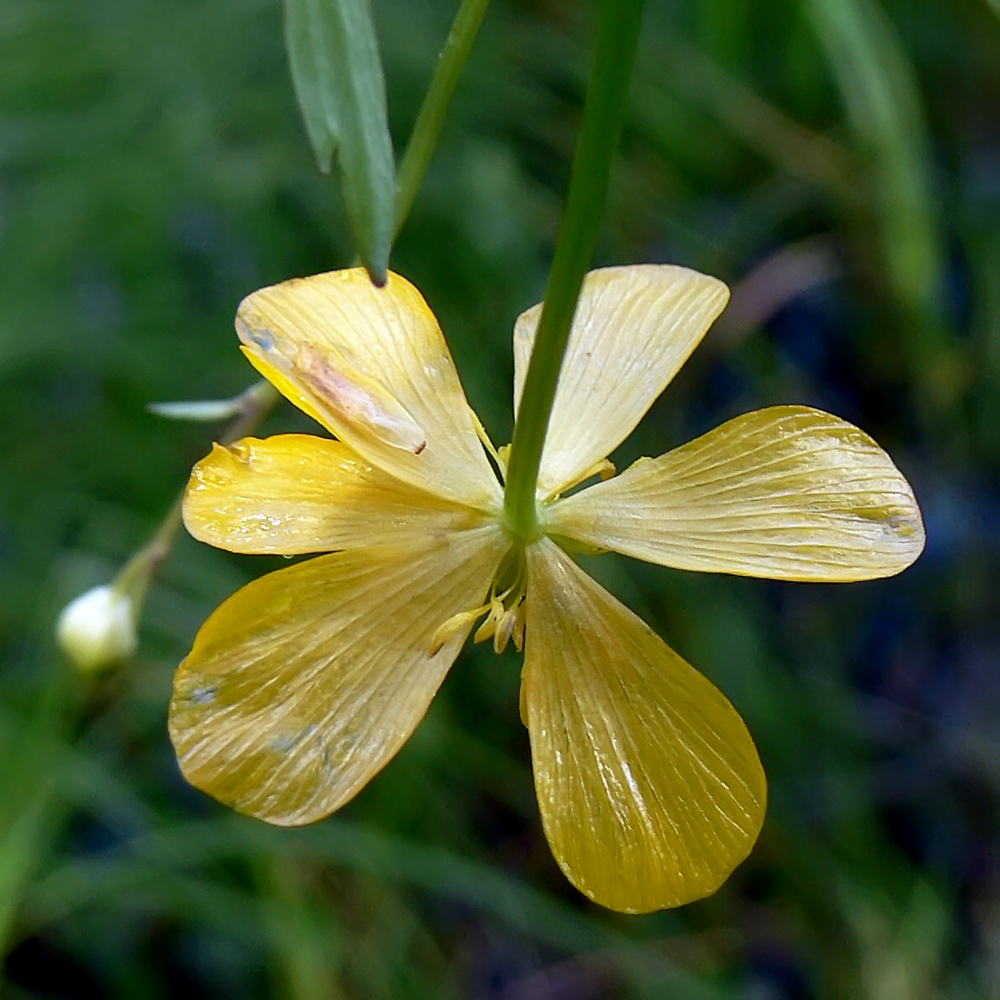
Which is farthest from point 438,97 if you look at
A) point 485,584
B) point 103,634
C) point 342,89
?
point 103,634

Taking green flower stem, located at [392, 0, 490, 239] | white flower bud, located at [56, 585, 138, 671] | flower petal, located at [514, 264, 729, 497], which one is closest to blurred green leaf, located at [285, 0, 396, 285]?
green flower stem, located at [392, 0, 490, 239]

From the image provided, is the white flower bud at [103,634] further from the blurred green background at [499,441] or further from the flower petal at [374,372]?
the blurred green background at [499,441]

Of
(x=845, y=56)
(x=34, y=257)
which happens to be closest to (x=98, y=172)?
(x=34, y=257)

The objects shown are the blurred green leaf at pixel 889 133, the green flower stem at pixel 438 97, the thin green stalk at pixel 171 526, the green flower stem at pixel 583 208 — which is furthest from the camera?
the blurred green leaf at pixel 889 133

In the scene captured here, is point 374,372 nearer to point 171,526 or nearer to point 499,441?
point 171,526

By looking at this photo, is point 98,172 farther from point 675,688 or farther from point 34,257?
point 675,688

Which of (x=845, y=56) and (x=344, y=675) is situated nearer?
(x=344, y=675)

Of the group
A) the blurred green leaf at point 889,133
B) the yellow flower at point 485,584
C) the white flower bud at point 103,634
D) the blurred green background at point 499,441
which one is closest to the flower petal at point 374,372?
the yellow flower at point 485,584
